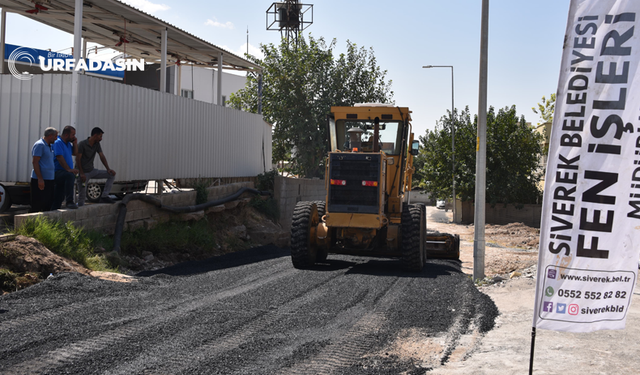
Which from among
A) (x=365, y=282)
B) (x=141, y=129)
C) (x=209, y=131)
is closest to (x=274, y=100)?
(x=209, y=131)

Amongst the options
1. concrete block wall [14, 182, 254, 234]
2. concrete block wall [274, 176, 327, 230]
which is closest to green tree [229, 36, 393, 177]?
concrete block wall [274, 176, 327, 230]

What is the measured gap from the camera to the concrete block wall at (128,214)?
378 inches

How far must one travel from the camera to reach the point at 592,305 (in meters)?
4.23

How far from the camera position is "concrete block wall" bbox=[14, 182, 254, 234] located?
961 centimetres

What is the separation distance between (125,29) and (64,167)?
A: 578 centimetres

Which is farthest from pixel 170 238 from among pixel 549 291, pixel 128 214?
pixel 549 291

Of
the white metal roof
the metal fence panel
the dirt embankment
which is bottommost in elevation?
the dirt embankment

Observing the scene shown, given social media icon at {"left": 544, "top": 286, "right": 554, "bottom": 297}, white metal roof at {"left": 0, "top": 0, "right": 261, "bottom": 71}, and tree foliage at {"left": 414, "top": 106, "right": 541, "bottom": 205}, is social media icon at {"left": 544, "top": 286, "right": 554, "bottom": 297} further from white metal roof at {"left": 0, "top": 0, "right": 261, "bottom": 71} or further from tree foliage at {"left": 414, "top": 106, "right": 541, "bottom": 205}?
tree foliage at {"left": 414, "top": 106, "right": 541, "bottom": 205}

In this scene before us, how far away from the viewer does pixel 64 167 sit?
9.82 m

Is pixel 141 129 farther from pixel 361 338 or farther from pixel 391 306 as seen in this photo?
pixel 361 338

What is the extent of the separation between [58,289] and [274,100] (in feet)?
73.5

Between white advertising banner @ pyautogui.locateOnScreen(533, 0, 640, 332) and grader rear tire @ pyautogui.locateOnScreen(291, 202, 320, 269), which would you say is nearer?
white advertising banner @ pyautogui.locateOnScreen(533, 0, 640, 332)

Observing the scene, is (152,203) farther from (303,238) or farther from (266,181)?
(266,181)

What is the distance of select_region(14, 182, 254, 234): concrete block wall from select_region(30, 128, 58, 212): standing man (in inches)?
16.8
